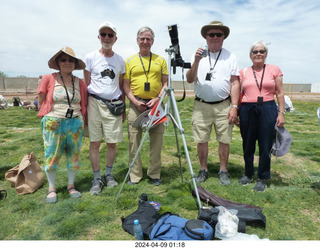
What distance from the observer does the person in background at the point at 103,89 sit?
11.9ft

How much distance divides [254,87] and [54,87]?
9.66ft

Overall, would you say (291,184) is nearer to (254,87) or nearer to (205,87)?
(254,87)

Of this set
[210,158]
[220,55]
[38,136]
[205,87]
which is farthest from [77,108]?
[38,136]

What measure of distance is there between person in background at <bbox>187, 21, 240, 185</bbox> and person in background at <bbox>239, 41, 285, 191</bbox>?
7.2 inches

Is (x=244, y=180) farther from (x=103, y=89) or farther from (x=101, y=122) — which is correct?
(x=103, y=89)

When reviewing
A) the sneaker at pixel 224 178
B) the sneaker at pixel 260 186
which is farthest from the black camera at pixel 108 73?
the sneaker at pixel 260 186

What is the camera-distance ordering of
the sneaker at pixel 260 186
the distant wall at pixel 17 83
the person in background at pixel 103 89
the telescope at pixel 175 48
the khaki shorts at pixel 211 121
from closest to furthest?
the telescope at pixel 175 48 < the person in background at pixel 103 89 < the sneaker at pixel 260 186 < the khaki shorts at pixel 211 121 < the distant wall at pixel 17 83

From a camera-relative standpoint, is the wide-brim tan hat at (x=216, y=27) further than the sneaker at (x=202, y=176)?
No

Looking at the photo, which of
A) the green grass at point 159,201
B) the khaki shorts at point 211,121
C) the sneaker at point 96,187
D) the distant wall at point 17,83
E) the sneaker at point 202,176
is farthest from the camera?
the distant wall at point 17,83

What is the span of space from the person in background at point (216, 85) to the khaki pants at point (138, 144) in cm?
72

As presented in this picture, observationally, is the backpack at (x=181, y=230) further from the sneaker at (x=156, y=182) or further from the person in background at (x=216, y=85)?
the person in background at (x=216, y=85)

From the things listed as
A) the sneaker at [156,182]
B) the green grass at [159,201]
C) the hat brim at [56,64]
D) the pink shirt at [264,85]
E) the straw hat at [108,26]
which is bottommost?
the green grass at [159,201]

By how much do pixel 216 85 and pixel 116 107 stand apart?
1.61m

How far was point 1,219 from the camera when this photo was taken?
10.1 feet
